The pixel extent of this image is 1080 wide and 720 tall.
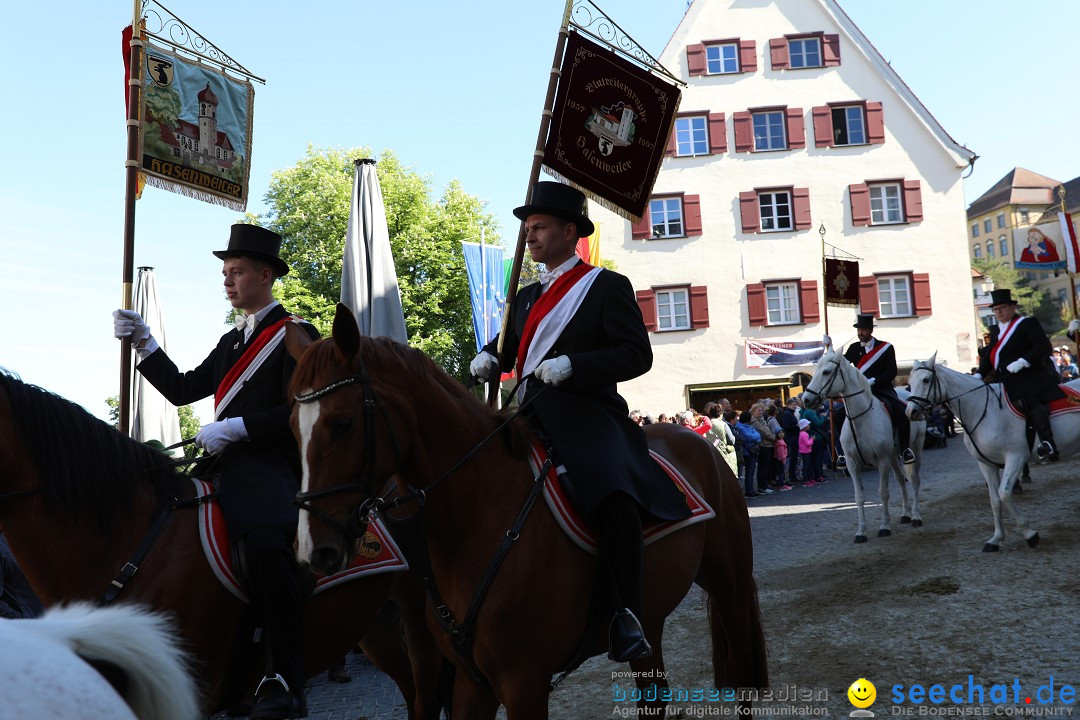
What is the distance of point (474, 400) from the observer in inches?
149

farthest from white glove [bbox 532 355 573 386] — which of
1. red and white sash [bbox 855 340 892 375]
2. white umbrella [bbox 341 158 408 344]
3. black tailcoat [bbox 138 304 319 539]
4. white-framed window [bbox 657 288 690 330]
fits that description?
white-framed window [bbox 657 288 690 330]

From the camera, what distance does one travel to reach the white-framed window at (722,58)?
3322 centimetres

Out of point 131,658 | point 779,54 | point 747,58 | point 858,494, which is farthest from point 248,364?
point 779,54

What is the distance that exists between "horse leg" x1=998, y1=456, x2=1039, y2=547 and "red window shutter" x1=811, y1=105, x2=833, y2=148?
24672 mm

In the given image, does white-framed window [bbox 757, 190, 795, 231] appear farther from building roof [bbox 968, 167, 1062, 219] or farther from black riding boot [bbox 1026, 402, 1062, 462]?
building roof [bbox 968, 167, 1062, 219]

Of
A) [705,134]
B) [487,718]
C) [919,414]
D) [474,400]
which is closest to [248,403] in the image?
[474,400]

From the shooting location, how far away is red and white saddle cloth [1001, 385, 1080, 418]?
34.7ft

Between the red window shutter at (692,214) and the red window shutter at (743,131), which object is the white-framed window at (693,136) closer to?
the red window shutter at (743,131)

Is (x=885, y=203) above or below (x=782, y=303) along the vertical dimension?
above

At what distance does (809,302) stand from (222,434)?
30.2 metres

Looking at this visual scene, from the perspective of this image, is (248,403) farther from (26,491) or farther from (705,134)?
(705,134)

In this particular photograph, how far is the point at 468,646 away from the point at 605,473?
2.95 ft

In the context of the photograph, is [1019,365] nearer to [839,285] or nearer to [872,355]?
[872,355]

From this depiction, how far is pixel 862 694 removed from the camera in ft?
17.1
